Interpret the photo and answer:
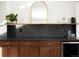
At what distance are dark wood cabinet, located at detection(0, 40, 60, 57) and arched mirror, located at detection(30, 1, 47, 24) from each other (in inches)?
32.5

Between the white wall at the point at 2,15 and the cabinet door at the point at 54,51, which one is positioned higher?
the white wall at the point at 2,15

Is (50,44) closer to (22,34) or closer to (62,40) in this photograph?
(62,40)

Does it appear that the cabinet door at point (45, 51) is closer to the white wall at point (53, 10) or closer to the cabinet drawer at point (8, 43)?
the cabinet drawer at point (8, 43)

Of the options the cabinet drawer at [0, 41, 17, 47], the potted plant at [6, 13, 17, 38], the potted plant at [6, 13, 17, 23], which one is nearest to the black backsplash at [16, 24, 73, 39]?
the potted plant at [6, 13, 17, 38]

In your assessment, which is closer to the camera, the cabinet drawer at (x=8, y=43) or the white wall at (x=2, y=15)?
the cabinet drawer at (x=8, y=43)

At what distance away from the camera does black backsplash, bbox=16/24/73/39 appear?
Answer: 5.64 meters

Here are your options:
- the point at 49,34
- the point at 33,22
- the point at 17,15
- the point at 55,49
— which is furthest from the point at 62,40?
the point at 17,15

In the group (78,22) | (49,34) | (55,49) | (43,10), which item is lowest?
(55,49)

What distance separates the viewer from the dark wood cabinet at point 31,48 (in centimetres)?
502

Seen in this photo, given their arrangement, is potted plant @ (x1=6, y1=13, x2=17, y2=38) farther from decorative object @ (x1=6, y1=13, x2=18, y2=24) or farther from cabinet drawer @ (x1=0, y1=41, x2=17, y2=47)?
cabinet drawer @ (x1=0, y1=41, x2=17, y2=47)

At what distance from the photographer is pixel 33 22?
559cm

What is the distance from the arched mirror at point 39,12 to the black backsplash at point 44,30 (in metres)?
0.16

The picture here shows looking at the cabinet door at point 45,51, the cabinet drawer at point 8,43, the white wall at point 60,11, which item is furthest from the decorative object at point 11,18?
the cabinet door at point 45,51

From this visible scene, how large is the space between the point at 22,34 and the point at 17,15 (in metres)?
0.61
